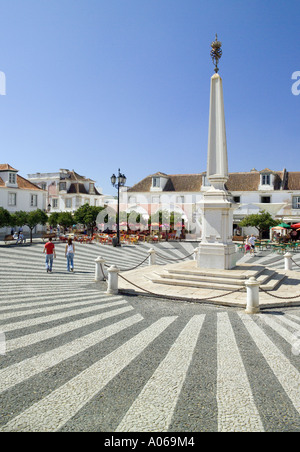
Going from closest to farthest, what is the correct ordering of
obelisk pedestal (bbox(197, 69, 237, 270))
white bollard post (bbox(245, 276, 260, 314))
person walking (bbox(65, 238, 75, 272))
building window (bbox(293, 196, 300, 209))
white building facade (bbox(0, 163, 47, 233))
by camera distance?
white bollard post (bbox(245, 276, 260, 314)), obelisk pedestal (bbox(197, 69, 237, 270)), person walking (bbox(65, 238, 75, 272)), building window (bbox(293, 196, 300, 209)), white building facade (bbox(0, 163, 47, 233))

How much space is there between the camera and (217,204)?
11352 mm

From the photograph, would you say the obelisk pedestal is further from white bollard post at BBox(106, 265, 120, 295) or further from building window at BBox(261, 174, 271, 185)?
building window at BBox(261, 174, 271, 185)

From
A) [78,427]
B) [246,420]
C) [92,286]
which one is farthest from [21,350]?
[92,286]

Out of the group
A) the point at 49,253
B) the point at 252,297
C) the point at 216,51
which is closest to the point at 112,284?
the point at 252,297

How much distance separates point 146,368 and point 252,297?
4.18 metres

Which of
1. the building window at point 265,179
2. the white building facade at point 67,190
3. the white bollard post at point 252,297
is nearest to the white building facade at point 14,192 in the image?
the white building facade at point 67,190

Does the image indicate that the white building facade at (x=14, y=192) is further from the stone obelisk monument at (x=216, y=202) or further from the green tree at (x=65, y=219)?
the stone obelisk monument at (x=216, y=202)

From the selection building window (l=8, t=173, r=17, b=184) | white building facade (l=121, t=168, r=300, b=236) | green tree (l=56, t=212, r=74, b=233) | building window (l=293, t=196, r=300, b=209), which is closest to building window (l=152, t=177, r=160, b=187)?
white building facade (l=121, t=168, r=300, b=236)

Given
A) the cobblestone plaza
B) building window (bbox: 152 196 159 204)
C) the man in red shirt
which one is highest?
building window (bbox: 152 196 159 204)

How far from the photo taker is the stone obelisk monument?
11359 millimetres

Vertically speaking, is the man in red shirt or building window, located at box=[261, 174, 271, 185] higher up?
building window, located at box=[261, 174, 271, 185]

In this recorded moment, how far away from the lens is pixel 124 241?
28.9m

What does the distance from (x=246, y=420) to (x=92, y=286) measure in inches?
320
